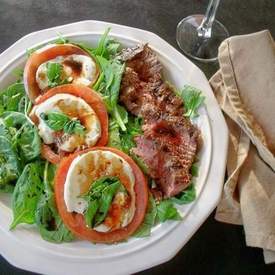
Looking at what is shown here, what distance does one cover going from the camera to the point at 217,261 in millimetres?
1103

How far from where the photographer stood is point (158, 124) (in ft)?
3.59

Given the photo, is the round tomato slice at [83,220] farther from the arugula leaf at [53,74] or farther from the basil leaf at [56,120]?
the arugula leaf at [53,74]

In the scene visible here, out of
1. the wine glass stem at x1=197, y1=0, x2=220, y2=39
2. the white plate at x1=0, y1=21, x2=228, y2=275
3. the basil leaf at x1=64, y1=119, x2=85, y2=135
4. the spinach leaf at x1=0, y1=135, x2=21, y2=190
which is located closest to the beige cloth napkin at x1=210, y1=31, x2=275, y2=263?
the white plate at x1=0, y1=21, x2=228, y2=275

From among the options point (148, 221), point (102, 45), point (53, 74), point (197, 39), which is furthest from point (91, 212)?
point (197, 39)

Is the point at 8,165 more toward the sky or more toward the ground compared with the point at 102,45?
more toward the ground

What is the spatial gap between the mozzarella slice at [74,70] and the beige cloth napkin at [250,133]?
0.34m

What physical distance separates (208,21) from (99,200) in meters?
0.71

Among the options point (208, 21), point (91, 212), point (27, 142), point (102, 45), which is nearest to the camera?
point (91, 212)

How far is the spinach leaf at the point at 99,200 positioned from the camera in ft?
3.17

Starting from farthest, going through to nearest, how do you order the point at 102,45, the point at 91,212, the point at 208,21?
the point at 208,21 < the point at 102,45 < the point at 91,212

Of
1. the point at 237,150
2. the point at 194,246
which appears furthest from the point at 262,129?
the point at 194,246

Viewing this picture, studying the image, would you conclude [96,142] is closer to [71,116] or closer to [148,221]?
[71,116]

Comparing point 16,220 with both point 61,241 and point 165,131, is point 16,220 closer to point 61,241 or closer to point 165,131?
point 61,241

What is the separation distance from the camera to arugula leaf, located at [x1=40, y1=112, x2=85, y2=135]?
104cm
